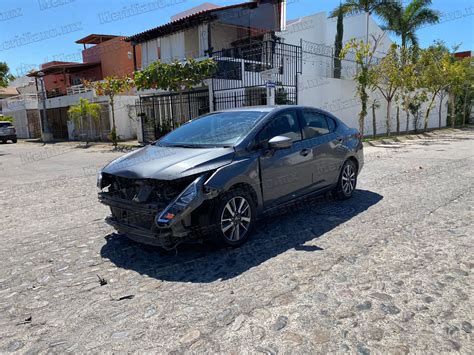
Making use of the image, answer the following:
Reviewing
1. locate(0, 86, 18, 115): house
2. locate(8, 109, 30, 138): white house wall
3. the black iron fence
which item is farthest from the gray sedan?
locate(0, 86, 18, 115): house

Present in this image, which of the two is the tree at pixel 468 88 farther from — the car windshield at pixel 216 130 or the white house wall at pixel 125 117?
the car windshield at pixel 216 130

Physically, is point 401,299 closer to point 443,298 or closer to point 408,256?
point 443,298

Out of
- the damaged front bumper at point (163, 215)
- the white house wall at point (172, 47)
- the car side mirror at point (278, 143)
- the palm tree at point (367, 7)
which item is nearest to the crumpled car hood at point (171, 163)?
the damaged front bumper at point (163, 215)

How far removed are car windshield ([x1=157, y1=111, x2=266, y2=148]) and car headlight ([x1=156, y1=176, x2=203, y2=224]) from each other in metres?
0.89

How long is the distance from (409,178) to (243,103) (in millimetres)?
9836

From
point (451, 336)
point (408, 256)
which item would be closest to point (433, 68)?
point (408, 256)

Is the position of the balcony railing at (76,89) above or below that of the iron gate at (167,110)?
above

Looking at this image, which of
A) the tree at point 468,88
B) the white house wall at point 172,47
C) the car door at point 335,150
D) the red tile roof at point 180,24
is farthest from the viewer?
the tree at point 468,88

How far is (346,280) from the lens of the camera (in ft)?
11.3

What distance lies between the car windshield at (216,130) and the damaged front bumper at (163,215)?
0.87 meters

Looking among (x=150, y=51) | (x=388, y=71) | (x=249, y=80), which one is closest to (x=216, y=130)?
(x=249, y=80)

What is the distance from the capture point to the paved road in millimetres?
2646

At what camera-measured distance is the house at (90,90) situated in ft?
80.0

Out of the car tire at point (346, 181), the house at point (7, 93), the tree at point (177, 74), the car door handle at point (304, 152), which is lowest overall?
the car tire at point (346, 181)
